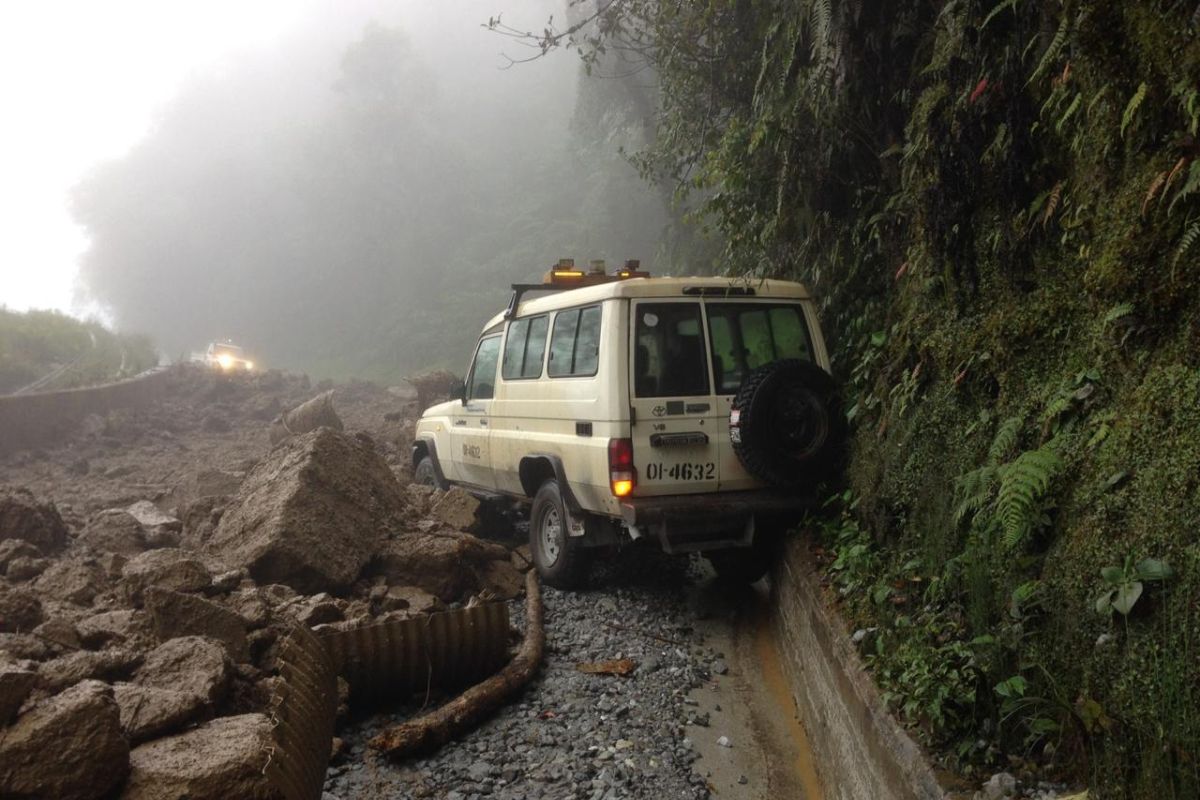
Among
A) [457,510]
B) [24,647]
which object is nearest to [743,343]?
[457,510]

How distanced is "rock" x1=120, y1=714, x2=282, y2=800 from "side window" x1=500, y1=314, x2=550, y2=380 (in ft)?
13.8

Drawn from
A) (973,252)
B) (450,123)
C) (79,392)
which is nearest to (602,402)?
(973,252)

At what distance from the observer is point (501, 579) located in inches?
285

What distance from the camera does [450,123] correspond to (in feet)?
221

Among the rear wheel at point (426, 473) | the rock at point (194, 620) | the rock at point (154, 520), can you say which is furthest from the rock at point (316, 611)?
the rear wheel at point (426, 473)

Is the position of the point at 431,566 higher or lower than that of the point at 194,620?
lower

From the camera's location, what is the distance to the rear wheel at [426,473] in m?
9.94

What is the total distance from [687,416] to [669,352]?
19.6 inches

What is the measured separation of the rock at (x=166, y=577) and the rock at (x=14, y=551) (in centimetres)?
206

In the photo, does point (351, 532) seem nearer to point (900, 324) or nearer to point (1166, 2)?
point (900, 324)

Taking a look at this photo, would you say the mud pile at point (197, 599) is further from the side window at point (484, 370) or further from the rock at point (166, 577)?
the side window at point (484, 370)

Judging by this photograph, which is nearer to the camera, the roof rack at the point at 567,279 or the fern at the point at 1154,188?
the fern at the point at 1154,188

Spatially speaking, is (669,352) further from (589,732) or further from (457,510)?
(457,510)

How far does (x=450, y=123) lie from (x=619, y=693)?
2662 inches
